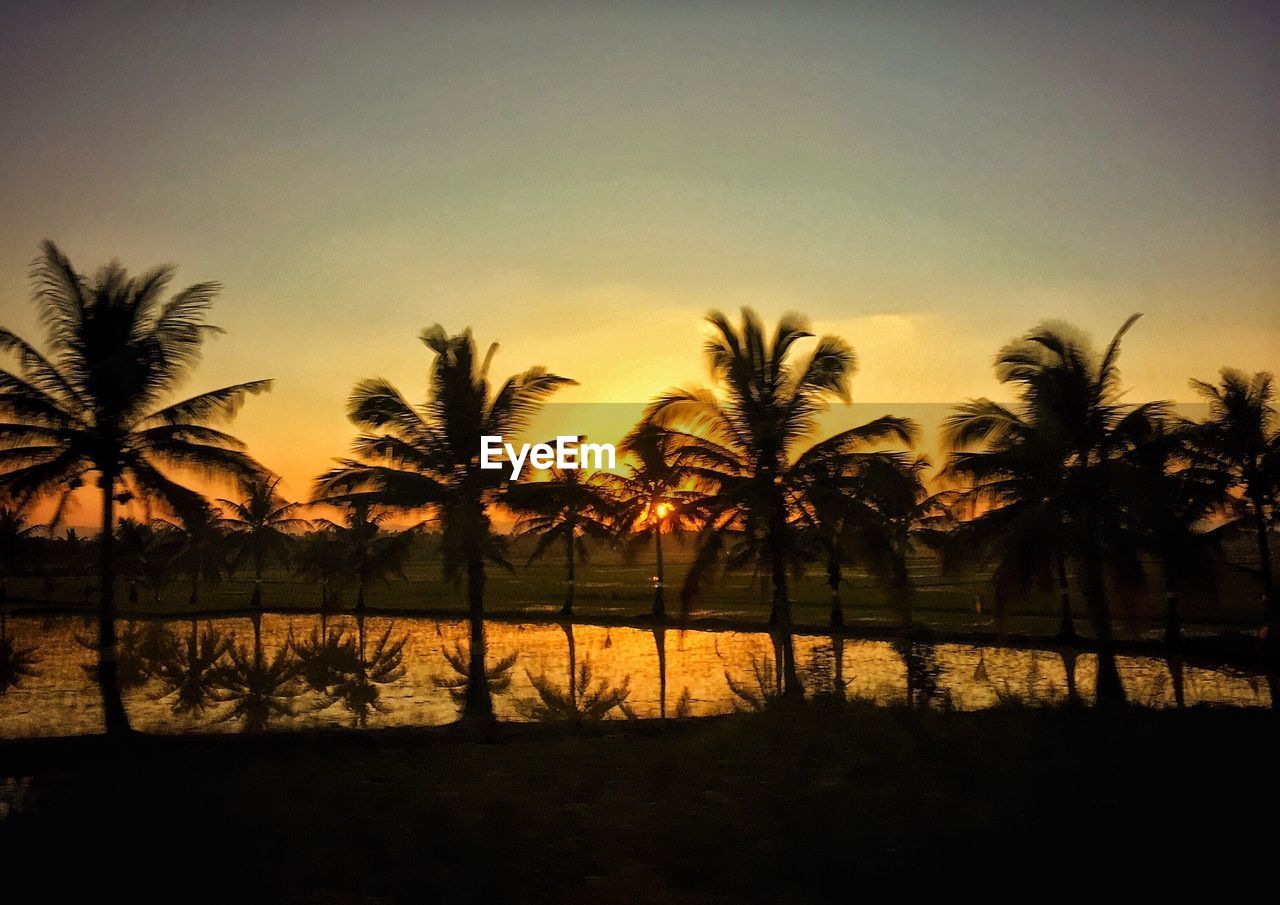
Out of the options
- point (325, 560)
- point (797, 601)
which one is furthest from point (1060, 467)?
point (325, 560)

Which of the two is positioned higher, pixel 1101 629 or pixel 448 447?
pixel 448 447

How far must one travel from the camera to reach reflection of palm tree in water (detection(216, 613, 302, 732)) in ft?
56.2

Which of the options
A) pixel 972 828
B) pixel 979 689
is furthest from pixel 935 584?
pixel 972 828

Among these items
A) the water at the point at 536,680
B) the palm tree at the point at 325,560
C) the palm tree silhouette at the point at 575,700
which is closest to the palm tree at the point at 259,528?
the palm tree at the point at 325,560

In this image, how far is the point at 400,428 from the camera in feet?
62.1

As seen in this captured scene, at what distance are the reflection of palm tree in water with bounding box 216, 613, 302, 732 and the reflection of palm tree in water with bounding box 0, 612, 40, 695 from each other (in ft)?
15.7

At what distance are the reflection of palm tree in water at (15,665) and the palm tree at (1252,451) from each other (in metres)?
28.6

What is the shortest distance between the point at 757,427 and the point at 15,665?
20295 millimetres

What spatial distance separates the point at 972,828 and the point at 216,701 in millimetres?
16294

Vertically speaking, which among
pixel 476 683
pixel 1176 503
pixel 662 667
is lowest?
pixel 662 667

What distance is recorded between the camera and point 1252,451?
73.7ft

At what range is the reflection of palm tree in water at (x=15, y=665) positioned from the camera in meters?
22.0

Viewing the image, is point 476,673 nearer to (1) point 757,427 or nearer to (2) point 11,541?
(1) point 757,427

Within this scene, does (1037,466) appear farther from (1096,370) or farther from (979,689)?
(979,689)
